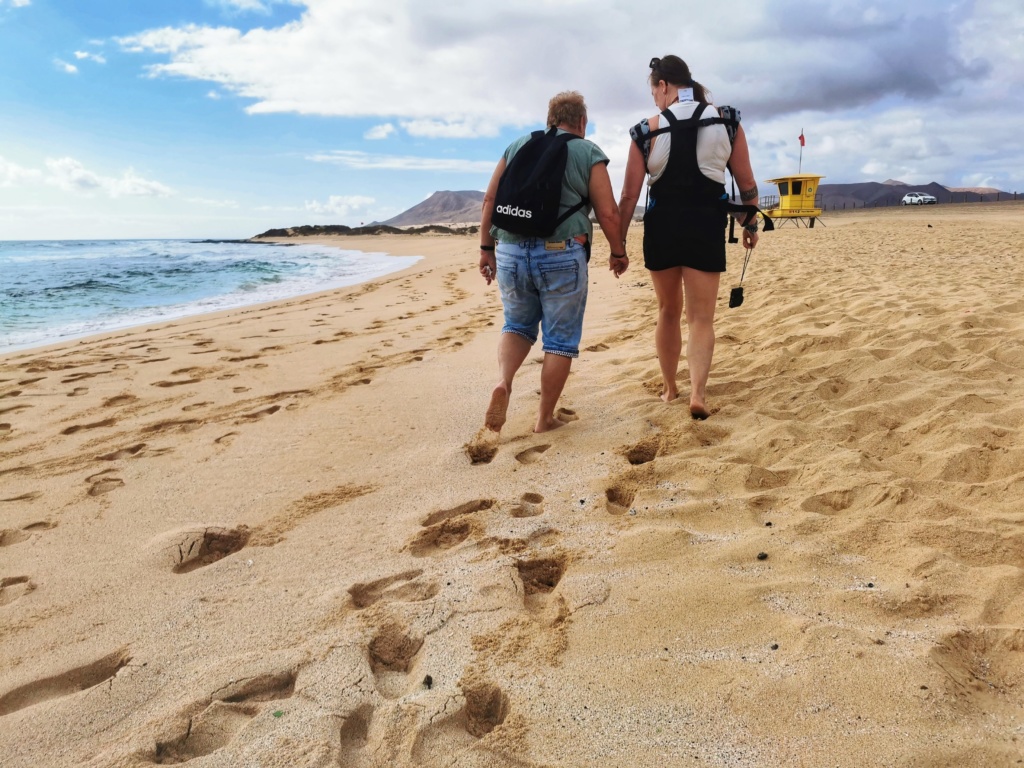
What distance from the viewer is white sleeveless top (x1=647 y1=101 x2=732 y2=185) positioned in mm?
3039

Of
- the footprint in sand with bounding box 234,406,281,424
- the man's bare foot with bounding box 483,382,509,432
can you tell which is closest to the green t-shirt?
the man's bare foot with bounding box 483,382,509,432

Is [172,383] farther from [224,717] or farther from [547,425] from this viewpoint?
[224,717]

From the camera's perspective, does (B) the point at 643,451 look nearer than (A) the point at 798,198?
Yes

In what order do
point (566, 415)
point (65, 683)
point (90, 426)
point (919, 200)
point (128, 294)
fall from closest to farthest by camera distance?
point (65, 683), point (566, 415), point (90, 426), point (128, 294), point (919, 200)

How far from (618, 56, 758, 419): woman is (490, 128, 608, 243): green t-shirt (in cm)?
25

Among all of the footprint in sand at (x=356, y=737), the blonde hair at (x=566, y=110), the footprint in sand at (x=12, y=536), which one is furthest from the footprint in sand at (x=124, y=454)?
the blonde hair at (x=566, y=110)

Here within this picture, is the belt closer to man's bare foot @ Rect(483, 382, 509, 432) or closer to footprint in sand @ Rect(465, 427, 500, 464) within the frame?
man's bare foot @ Rect(483, 382, 509, 432)

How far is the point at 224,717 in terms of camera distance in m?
1.62

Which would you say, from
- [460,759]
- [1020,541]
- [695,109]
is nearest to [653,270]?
[695,109]

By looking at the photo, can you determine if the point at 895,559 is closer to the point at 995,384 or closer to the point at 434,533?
the point at 434,533

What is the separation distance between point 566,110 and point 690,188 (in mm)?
722

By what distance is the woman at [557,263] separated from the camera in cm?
307

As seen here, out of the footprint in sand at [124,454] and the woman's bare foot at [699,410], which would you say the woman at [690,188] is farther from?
the footprint in sand at [124,454]

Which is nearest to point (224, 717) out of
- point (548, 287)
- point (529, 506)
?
point (529, 506)
